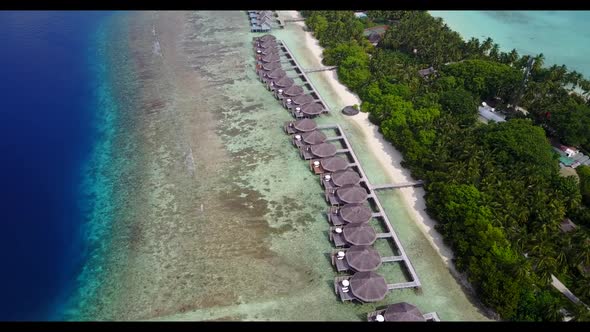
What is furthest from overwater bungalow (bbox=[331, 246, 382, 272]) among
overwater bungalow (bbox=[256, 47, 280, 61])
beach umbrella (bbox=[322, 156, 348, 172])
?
overwater bungalow (bbox=[256, 47, 280, 61])

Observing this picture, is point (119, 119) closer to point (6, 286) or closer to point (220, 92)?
point (220, 92)

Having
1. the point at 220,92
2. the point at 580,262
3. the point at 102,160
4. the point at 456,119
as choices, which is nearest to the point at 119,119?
the point at 102,160

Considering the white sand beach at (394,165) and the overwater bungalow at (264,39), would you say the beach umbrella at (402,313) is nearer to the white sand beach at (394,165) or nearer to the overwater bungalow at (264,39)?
the white sand beach at (394,165)

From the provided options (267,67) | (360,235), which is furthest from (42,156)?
(360,235)

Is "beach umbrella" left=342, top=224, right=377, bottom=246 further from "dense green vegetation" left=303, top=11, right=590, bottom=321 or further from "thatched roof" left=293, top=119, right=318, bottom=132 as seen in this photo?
"thatched roof" left=293, top=119, right=318, bottom=132

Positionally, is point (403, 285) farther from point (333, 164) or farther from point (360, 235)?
point (333, 164)
